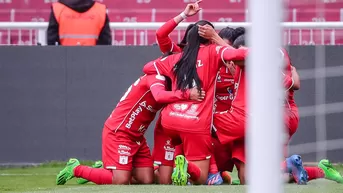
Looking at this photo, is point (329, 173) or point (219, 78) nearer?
point (329, 173)

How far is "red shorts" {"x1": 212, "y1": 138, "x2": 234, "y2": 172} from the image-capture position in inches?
306

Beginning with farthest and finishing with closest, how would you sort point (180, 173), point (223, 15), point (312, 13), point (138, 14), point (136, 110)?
point (138, 14) < point (223, 15) < point (136, 110) < point (180, 173) < point (312, 13)

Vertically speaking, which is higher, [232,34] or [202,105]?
[232,34]

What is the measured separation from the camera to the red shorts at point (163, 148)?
7844 mm

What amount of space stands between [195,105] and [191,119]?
0.35ft

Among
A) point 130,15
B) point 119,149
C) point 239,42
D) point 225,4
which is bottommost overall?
point 119,149

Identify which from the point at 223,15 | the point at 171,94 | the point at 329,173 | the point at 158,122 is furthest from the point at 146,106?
the point at 223,15

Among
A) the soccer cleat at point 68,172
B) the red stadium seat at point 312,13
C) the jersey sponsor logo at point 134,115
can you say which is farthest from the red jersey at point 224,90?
the soccer cleat at point 68,172

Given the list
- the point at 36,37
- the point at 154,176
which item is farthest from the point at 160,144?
the point at 36,37

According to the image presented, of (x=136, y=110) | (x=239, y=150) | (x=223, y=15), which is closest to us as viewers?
(x=239, y=150)

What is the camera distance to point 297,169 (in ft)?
23.2

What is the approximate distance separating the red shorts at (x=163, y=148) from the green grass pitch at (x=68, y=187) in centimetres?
59

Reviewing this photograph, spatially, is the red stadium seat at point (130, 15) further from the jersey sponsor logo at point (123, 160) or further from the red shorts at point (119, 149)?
the jersey sponsor logo at point (123, 160)

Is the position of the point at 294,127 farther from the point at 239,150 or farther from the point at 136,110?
the point at 136,110
